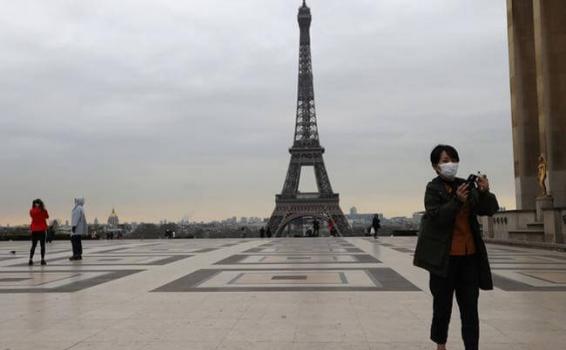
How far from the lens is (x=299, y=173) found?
95688 millimetres

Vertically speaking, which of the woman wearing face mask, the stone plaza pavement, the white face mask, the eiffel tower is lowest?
the stone plaza pavement

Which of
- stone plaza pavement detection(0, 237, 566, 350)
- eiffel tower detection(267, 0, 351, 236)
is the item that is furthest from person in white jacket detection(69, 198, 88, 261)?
eiffel tower detection(267, 0, 351, 236)

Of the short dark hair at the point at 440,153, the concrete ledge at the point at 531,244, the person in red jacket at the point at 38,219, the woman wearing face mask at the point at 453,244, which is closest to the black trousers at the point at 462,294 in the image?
the woman wearing face mask at the point at 453,244

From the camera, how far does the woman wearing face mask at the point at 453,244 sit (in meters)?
4.90

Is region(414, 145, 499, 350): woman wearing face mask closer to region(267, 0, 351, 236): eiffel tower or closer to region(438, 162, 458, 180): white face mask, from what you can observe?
region(438, 162, 458, 180): white face mask

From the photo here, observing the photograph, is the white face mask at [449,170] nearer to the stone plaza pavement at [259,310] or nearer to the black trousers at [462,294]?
the black trousers at [462,294]

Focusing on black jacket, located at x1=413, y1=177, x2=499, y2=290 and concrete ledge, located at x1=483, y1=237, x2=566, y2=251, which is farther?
concrete ledge, located at x1=483, y1=237, x2=566, y2=251

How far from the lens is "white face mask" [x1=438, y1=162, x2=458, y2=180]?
199 inches

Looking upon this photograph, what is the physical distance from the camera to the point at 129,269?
1420 centimetres

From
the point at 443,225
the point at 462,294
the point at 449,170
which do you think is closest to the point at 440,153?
the point at 449,170

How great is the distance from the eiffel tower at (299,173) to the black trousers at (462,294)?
77027 mm

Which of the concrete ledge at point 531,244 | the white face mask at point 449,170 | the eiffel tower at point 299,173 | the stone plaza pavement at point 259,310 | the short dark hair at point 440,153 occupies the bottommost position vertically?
the stone plaza pavement at point 259,310

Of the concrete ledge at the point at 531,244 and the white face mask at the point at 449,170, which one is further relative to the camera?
the concrete ledge at the point at 531,244

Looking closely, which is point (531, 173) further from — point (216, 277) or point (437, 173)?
point (437, 173)
